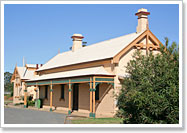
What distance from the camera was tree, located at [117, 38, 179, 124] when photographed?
11203 millimetres

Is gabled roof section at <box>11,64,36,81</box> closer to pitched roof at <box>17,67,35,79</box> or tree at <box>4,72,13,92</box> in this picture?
pitched roof at <box>17,67,35,79</box>

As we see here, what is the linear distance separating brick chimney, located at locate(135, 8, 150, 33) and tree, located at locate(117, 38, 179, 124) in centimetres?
1233

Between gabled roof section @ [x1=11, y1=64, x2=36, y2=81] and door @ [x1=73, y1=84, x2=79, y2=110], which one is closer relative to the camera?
door @ [x1=73, y1=84, x2=79, y2=110]

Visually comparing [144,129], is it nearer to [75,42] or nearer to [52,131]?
[52,131]

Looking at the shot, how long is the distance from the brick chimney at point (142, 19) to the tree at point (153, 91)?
12329mm

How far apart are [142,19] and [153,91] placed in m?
14.6

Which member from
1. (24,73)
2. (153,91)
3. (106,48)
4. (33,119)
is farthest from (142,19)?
(24,73)

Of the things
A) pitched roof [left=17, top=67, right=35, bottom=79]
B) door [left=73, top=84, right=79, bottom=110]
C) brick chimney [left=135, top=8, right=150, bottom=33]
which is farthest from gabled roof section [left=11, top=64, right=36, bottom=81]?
brick chimney [left=135, top=8, right=150, bottom=33]

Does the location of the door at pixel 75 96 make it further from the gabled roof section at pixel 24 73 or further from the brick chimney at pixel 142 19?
the gabled roof section at pixel 24 73

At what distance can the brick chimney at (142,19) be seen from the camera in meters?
25.1

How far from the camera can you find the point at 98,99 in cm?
2456

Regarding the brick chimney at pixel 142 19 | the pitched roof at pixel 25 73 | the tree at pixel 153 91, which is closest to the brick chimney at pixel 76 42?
the pitched roof at pixel 25 73

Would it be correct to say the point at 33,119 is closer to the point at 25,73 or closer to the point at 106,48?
the point at 106,48

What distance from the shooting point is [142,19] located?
82.9 ft
